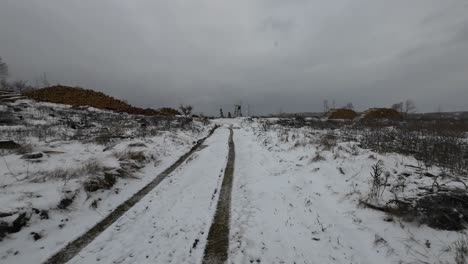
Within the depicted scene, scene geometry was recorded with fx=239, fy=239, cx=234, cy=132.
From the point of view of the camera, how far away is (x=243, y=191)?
742 centimetres

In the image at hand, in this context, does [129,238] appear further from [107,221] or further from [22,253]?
A: [22,253]

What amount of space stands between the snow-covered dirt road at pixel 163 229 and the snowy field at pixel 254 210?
2 centimetres

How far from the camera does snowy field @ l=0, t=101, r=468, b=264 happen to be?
165 inches

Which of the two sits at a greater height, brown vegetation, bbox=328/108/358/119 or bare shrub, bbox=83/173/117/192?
brown vegetation, bbox=328/108/358/119

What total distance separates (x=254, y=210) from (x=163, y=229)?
2.26 m

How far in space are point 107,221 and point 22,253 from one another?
151 centimetres

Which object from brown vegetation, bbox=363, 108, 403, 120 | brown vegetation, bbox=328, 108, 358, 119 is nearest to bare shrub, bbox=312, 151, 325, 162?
brown vegetation, bbox=363, 108, 403, 120

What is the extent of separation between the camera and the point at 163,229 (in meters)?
5.15

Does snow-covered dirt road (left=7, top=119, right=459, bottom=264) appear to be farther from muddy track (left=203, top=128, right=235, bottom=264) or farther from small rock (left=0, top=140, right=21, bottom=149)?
small rock (left=0, top=140, right=21, bottom=149)

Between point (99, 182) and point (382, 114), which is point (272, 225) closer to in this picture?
point (99, 182)

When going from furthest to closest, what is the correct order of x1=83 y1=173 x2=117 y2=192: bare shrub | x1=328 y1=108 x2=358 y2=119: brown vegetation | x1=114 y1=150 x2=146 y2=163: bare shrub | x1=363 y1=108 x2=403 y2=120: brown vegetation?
x1=328 y1=108 x2=358 y2=119: brown vegetation < x1=363 y1=108 x2=403 y2=120: brown vegetation < x1=114 y1=150 x2=146 y2=163: bare shrub < x1=83 y1=173 x2=117 y2=192: bare shrub

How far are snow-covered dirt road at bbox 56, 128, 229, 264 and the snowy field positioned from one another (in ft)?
0.08

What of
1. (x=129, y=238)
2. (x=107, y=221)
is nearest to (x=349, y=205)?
(x=129, y=238)

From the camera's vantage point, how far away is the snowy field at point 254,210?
4.19m
